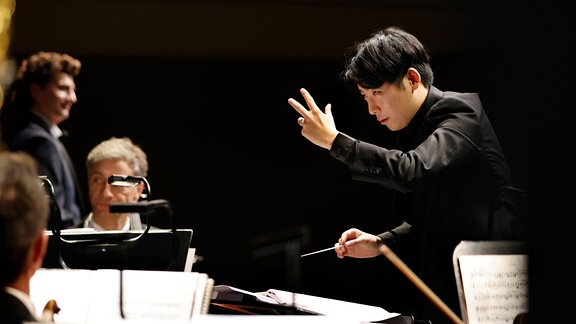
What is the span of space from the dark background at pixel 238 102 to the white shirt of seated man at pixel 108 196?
1819mm

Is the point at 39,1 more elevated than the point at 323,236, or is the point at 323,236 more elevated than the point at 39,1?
the point at 39,1

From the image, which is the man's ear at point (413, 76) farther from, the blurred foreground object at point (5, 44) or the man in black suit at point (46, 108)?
the blurred foreground object at point (5, 44)

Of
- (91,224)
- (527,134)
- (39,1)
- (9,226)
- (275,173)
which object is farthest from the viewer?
(275,173)

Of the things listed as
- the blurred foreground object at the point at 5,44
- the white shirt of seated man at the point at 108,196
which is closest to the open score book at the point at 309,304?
the white shirt of seated man at the point at 108,196

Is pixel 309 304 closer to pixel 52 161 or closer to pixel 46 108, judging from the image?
pixel 52 161

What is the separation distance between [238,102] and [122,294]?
3.60m

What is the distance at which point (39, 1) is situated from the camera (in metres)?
5.21

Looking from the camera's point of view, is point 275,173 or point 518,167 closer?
point 518,167

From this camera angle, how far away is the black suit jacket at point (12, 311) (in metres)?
1.38

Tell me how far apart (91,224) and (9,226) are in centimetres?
204

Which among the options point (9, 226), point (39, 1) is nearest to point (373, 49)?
point (9, 226)

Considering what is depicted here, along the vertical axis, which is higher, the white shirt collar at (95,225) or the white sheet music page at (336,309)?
the white shirt collar at (95,225)

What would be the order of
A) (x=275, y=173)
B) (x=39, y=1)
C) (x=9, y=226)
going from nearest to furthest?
(x=9, y=226) → (x=39, y=1) → (x=275, y=173)

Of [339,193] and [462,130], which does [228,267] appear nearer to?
[339,193]
